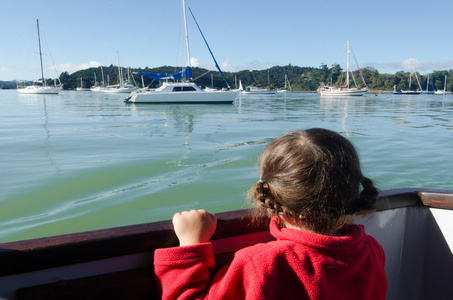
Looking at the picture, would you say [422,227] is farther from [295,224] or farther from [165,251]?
[165,251]

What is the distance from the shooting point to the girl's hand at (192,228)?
107 centimetres

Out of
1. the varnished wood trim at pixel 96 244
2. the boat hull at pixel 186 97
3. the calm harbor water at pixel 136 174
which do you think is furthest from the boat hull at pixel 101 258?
the boat hull at pixel 186 97

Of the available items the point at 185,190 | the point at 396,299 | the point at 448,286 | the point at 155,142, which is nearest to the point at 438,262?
the point at 448,286

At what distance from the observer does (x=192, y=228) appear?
1.08m

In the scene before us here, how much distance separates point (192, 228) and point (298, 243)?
34 centimetres

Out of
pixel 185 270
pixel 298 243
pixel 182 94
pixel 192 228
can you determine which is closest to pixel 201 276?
pixel 185 270

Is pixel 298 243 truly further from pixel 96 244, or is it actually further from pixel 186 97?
pixel 186 97

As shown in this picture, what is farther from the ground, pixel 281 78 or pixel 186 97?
pixel 281 78

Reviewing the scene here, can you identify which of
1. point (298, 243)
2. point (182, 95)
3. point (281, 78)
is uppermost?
point (281, 78)

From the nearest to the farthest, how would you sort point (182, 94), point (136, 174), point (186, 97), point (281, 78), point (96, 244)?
1. point (96, 244)
2. point (136, 174)
3. point (182, 94)
4. point (186, 97)
5. point (281, 78)

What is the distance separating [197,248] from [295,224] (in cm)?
30

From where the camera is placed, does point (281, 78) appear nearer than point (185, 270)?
No

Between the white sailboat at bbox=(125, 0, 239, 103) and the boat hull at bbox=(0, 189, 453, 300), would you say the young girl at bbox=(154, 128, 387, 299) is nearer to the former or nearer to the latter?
the boat hull at bbox=(0, 189, 453, 300)

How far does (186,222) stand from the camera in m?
1.08
